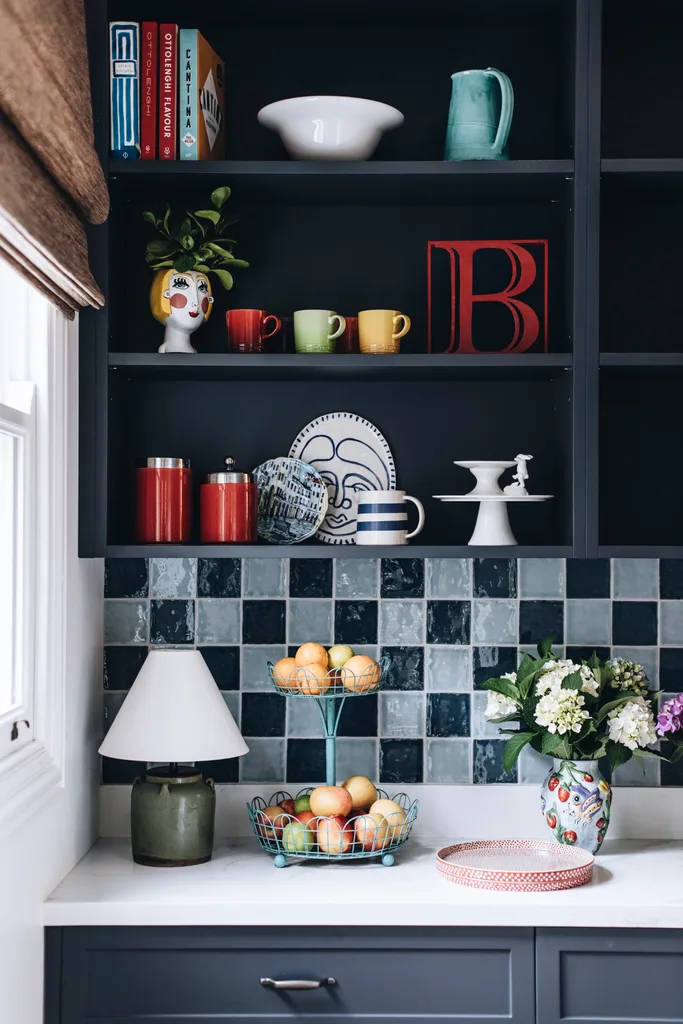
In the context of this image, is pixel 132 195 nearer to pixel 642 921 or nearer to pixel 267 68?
pixel 267 68

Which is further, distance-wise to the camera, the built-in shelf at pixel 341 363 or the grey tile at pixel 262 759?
the grey tile at pixel 262 759

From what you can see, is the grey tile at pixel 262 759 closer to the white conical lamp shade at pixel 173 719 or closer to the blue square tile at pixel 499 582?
the white conical lamp shade at pixel 173 719

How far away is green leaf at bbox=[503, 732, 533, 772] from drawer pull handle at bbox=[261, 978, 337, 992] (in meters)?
0.55

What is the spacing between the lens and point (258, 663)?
2.27 m

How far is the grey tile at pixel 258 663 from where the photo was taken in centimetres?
227

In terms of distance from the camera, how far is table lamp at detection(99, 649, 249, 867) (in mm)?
1974

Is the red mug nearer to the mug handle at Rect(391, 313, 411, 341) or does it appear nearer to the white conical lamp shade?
the mug handle at Rect(391, 313, 411, 341)

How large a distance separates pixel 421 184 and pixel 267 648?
3.27 feet

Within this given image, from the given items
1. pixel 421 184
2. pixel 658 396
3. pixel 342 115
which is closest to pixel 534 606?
pixel 658 396

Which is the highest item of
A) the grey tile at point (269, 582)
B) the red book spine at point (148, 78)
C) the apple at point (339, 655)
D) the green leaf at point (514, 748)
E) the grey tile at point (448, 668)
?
the red book spine at point (148, 78)

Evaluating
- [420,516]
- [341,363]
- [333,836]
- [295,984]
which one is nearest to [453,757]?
[333,836]

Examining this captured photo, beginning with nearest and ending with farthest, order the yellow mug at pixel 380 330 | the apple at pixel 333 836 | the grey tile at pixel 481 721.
A: the apple at pixel 333 836, the yellow mug at pixel 380 330, the grey tile at pixel 481 721

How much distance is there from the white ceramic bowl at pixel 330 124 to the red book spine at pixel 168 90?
170mm

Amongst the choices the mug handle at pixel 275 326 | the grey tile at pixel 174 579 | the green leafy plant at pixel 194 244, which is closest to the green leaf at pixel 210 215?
the green leafy plant at pixel 194 244
